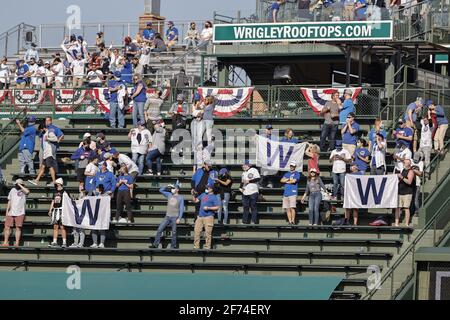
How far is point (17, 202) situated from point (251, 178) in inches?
189

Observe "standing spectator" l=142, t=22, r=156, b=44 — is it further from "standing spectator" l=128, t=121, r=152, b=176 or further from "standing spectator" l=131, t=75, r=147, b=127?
"standing spectator" l=128, t=121, r=152, b=176

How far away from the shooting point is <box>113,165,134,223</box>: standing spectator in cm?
2817

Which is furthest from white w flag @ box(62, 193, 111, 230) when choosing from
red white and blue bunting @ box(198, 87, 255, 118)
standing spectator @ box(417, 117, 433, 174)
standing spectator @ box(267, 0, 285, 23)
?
standing spectator @ box(267, 0, 285, 23)

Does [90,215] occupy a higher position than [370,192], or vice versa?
[370,192]

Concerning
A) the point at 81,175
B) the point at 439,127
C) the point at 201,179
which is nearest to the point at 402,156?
the point at 439,127

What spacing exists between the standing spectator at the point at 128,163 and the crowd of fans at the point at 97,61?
473 cm

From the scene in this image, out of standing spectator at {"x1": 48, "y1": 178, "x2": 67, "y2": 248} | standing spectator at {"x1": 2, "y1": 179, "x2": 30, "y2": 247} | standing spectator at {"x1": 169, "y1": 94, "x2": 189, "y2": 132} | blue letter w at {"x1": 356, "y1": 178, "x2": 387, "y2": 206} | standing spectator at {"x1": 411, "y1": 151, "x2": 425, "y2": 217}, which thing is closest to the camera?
standing spectator at {"x1": 411, "y1": 151, "x2": 425, "y2": 217}

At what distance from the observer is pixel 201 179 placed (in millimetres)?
27891

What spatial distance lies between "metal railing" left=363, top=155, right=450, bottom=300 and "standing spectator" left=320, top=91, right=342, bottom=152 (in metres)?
3.54

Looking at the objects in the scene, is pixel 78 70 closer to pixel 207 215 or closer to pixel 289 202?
pixel 207 215

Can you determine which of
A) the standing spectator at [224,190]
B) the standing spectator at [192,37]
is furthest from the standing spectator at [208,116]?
the standing spectator at [192,37]

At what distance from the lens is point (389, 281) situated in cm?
2534

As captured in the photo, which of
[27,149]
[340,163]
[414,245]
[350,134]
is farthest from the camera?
[27,149]

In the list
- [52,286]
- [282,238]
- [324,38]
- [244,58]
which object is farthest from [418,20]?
[52,286]
